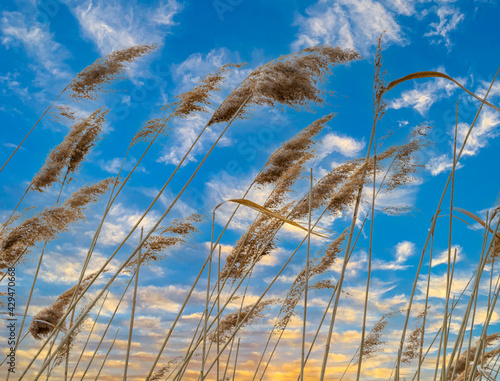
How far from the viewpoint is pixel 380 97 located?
1.89 metres

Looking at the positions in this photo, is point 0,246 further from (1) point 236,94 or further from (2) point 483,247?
(2) point 483,247

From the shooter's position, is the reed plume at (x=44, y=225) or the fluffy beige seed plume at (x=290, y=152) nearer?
the reed plume at (x=44, y=225)

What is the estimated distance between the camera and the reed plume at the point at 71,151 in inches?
133

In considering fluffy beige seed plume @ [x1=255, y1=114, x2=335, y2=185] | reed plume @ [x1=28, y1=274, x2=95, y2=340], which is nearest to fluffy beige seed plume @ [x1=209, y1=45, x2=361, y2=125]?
fluffy beige seed plume @ [x1=255, y1=114, x2=335, y2=185]

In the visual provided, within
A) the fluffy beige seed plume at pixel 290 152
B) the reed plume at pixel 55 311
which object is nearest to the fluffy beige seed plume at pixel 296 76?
the fluffy beige seed plume at pixel 290 152

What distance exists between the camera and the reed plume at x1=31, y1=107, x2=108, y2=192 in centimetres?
338

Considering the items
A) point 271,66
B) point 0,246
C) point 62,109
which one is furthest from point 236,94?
point 0,246

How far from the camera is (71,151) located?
3414 millimetres

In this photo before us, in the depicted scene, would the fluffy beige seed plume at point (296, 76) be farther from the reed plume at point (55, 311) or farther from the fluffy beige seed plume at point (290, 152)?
the reed plume at point (55, 311)

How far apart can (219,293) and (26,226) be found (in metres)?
1.47

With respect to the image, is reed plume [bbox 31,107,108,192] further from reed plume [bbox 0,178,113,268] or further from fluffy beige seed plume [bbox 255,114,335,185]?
fluffy beige seed plume [bbox 255,114,335,185]

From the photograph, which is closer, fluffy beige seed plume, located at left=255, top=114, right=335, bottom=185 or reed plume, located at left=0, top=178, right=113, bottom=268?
reed plume, located at left=0, top=178, right=113, bottom=268

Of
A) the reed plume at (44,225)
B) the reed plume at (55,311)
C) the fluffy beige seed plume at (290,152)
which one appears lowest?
the reed plume at (55,311)

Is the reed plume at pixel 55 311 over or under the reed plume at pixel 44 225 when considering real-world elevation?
under
